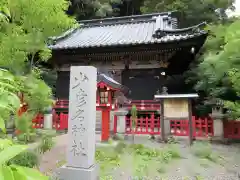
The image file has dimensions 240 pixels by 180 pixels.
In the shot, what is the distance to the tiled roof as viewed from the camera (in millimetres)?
10261

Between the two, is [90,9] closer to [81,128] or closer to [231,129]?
[231,129]

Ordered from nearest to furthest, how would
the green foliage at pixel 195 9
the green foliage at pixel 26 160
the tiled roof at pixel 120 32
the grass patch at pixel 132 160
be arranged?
the green foliage at pixel 26 160 → the grass patch at pixel 132 160 → the tiled roof at pixel 120 32 → the green foliage at pixel 195 9

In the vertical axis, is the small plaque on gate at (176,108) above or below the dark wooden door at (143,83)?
below

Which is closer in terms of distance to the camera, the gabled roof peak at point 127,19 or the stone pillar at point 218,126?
the stone pillar at point 218,126

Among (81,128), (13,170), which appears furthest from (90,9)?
(13,170)

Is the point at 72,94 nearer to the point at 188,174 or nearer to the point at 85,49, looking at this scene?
the point at 188,174

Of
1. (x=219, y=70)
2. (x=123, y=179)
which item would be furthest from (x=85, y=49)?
(x=123, y=179)

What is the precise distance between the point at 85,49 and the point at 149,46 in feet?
10.0

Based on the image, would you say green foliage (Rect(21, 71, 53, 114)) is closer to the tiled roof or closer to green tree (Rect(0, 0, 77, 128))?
green tree (Rect(0, 0, 77, 128))

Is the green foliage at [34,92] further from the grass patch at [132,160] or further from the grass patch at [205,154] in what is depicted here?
the grass patch at [205,154]

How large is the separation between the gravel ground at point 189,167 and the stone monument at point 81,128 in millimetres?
664

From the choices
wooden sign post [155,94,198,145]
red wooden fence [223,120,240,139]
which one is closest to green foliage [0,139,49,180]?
wooden sign post [155,94,198,145]

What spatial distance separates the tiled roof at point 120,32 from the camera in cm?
1026

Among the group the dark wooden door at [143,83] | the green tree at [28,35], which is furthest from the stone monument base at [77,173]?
the dark wooden door at [143,83]
